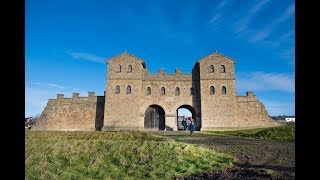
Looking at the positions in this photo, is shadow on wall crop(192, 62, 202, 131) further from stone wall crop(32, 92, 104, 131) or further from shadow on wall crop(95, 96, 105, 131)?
stone wall crop(32, 92, 104, 131)

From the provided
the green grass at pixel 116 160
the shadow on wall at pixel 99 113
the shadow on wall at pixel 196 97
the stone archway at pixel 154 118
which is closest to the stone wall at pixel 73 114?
the shadow on wall at pixel 99 113

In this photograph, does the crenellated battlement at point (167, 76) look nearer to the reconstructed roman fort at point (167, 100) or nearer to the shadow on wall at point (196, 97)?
the reconstructed roman fort at point (167, 100)

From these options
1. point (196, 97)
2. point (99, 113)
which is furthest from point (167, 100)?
point (99, 113)

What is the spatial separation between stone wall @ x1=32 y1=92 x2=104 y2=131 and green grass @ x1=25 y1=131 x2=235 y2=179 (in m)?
26.8

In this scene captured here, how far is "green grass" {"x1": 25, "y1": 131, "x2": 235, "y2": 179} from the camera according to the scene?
9297 millimetres

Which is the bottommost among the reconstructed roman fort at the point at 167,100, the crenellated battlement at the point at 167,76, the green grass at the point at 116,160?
the green grass at the point at 116,160

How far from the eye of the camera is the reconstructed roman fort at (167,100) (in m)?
37.4

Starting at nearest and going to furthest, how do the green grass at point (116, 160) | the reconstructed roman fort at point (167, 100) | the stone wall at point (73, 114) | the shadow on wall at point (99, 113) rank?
the green grass at point (116, 160), the reconstructed roman fort at point (167, 100), the shadow on wall at point (99, 113), the stone wall at point (73, 114)

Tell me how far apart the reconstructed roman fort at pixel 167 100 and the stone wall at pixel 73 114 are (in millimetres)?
129

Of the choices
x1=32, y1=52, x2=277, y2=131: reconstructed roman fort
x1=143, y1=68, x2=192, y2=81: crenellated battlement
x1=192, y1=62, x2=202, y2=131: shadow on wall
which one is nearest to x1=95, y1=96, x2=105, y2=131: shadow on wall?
x1=32, y1=52, x2=277, y2=131: reconstructed roman fort

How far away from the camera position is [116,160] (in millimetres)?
10734
